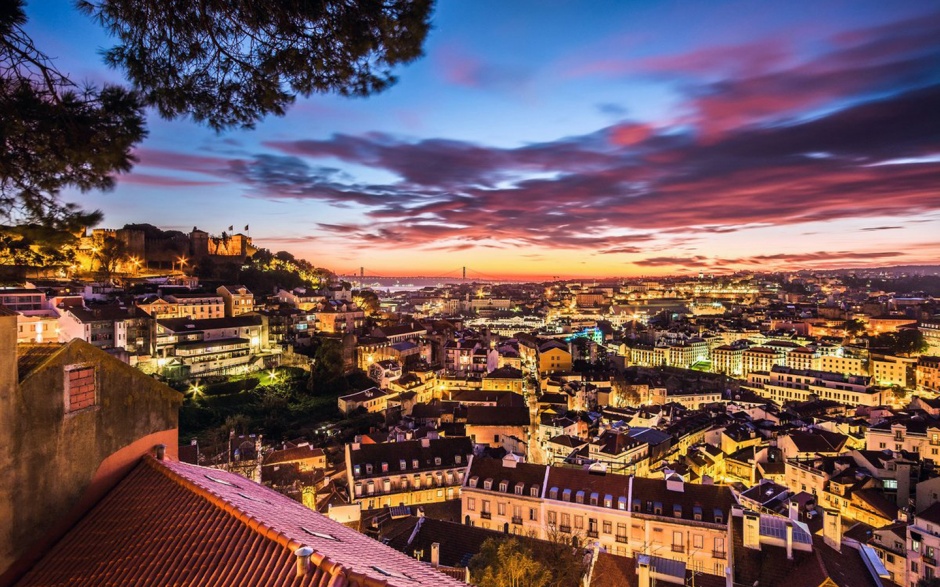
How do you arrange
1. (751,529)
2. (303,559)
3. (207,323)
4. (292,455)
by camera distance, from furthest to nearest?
(207,323), (292,455), (751,529), (303,559)

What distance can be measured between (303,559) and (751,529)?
56.2ft

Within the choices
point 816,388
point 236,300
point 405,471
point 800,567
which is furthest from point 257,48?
point 816,388

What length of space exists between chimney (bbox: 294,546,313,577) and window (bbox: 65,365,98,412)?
3.21 m

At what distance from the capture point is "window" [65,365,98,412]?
4.86m

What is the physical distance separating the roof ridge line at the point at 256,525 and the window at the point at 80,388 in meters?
0.93

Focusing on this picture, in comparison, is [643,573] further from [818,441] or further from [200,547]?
[818,441]

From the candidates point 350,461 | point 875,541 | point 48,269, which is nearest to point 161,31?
point 48,269

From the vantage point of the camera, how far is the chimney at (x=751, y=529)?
1581 centimetres

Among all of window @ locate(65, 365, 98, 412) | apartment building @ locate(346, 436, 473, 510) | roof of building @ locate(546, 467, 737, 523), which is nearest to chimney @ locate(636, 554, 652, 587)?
roof of building @ locate(546, 467, 737, 523)

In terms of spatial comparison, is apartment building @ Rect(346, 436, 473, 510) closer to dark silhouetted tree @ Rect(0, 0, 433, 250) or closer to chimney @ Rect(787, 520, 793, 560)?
chimney @ Rect(787, 520, 793, 560)

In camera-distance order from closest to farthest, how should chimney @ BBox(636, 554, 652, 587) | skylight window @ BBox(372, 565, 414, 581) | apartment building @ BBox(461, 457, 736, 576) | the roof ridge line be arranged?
the roof ridge line → skylight window @ BBox(372, 565, 414, 581) → chimney @ BBox(636, 554, 652, 587) → apartment building @ BBox(461, 457, 736, 576)

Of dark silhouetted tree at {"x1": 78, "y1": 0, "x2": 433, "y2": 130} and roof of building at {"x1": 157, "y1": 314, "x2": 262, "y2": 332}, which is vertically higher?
dark silhouetted tree at {"x1": 78, "y1": 0, "x2": 433, "y2": 130}

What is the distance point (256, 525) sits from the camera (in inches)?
150

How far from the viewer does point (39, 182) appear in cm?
505
